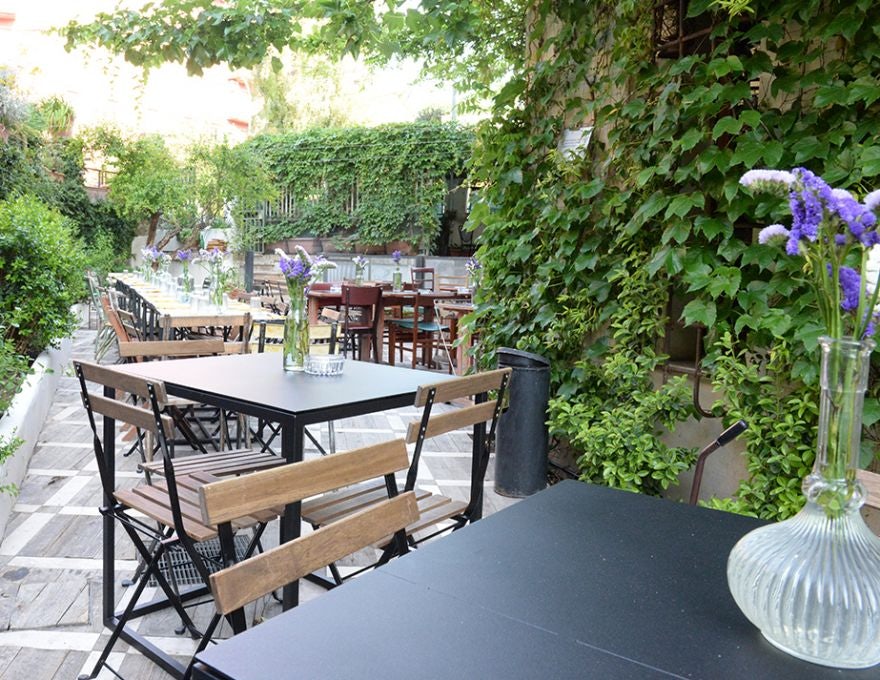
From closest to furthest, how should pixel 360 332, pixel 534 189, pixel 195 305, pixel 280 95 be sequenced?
pixel 534 189, pixel 195 305, pixel 360 332, pixel 280 95

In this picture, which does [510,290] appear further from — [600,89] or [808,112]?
[808,112]

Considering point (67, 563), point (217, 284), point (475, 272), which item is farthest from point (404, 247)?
point (67, 563)

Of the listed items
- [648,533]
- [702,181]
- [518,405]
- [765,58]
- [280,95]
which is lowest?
[518,405]

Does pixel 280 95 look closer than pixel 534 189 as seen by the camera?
No

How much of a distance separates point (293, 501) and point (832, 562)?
848 millimetres

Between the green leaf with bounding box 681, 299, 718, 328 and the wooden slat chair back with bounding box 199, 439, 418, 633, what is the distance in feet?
6.09

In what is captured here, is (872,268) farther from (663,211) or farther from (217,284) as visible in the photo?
(217,284)

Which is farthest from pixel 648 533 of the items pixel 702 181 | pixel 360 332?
pixel 360 332

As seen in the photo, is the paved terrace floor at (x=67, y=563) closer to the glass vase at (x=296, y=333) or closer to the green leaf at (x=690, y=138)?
the glass vase at (x=296, y=333)

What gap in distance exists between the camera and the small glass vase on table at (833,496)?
858 mm

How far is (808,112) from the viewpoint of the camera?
2.81 m

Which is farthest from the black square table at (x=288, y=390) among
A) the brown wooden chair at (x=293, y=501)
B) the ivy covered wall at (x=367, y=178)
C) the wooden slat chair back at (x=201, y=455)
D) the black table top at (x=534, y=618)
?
the ivy covered wall at (x=367, y=178)

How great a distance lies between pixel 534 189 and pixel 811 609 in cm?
369

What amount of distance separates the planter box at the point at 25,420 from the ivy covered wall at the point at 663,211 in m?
2.54
